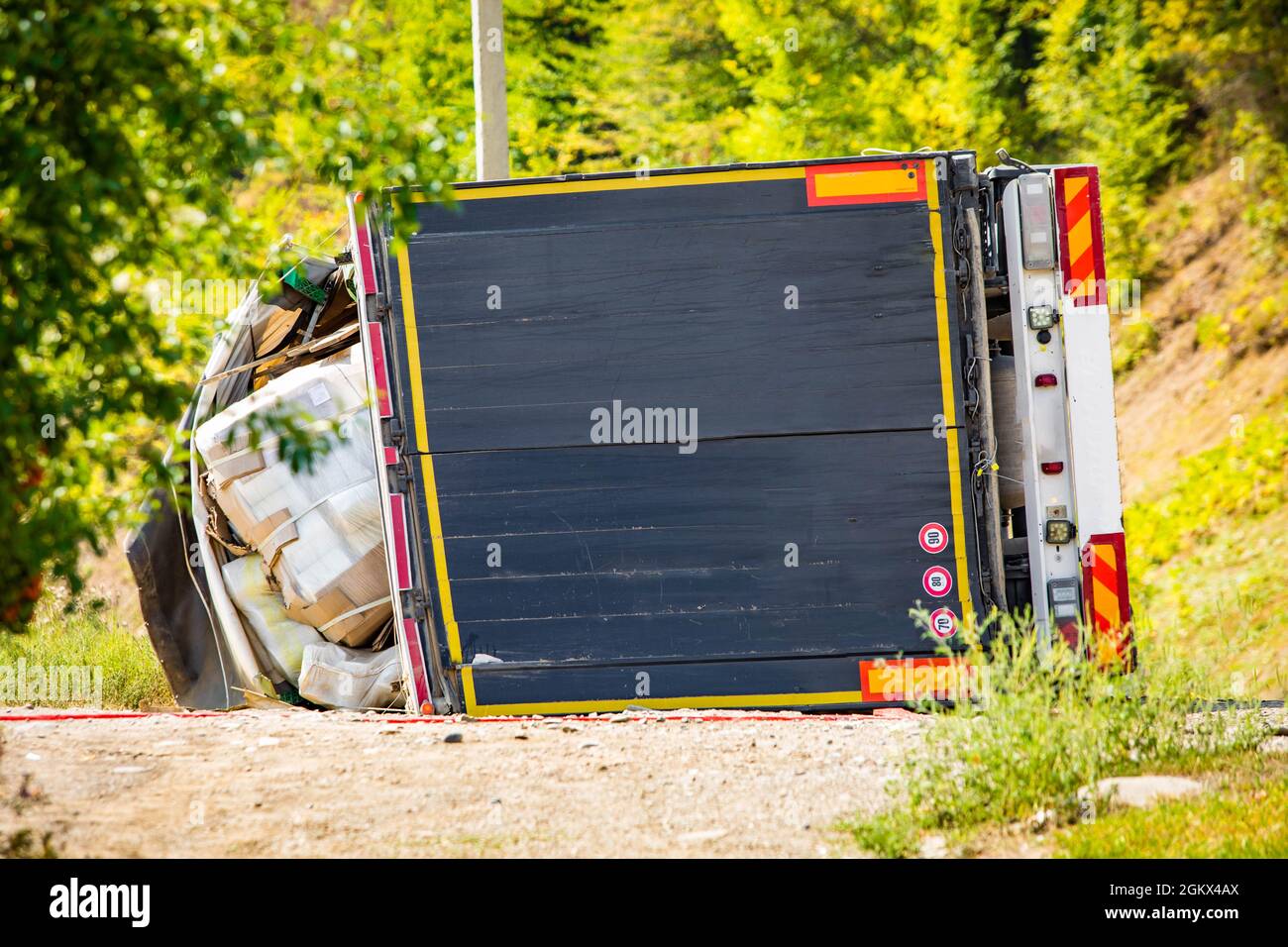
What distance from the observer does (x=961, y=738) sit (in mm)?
5082

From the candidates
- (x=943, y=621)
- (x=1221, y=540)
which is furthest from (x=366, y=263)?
(x=1221, y=540)

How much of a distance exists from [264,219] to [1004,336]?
4170 mm

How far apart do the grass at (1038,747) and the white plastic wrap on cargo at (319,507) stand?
3.20m

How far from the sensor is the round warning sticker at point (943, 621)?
6441mm

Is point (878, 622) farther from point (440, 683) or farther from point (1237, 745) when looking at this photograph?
point (440, 683)

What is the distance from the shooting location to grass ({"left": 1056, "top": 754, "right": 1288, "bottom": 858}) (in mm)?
4387

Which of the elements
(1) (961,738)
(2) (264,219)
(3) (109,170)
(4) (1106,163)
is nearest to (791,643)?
(1) (961,738)

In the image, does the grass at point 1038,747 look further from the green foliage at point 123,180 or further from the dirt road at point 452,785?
the green foliage at point 123,180

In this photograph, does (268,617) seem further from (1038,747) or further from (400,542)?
(1038,747)

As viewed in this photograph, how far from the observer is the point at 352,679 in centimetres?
715

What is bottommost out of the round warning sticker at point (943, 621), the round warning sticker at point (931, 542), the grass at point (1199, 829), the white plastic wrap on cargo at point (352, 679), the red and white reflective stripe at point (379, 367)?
the grass at point (1199, 829)

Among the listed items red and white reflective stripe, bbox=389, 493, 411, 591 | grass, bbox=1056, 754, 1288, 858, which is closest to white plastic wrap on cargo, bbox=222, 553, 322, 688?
red and white reflective stripe, bbox=389, 493, 411, 591


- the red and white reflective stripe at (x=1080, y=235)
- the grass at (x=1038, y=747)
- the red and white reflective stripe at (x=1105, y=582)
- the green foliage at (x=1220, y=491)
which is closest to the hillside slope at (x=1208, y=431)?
the green foliage at (x=1220, y=491)

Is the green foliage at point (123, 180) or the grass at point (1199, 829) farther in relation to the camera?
the grass at point (1199, 829)
